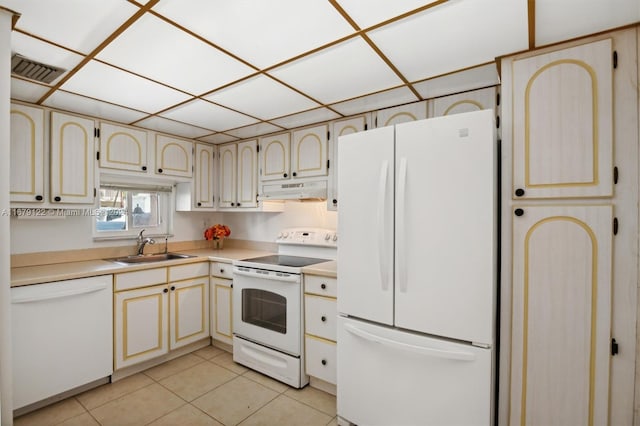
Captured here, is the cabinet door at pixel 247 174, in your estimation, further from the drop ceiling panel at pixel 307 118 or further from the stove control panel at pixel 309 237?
the drop ceiling panel at pixel 307 118

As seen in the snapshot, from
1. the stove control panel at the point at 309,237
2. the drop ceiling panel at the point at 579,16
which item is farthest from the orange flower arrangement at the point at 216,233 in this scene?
the drop ceiling panel at the point at 579,16

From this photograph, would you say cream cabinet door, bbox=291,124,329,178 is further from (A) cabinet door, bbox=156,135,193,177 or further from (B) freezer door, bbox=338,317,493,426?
(B) freezer door, bbox=338,317,493,426

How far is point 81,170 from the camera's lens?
2631mm

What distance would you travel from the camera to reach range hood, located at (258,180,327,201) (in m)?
2.80

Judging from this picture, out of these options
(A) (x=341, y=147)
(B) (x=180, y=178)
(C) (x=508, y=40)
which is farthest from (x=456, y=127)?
(B) (x=180, y=178)

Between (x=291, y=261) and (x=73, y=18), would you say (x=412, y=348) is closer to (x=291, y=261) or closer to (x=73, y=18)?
(x=291, y=261)

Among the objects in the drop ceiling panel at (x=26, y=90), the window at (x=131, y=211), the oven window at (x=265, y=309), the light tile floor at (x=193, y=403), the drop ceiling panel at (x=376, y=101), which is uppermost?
the drop ceiling panel at (x=376, y=101)

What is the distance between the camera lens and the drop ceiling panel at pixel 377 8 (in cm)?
129

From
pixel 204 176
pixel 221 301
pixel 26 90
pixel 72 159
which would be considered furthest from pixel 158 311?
pixel 26 90

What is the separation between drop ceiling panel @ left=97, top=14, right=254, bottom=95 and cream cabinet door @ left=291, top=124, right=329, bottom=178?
1047 millimetres

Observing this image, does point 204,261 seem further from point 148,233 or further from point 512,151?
point 512,151

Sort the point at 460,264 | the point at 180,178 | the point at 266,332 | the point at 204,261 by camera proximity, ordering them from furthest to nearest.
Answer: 1. the point at 180,178
2. the point at 204,261
3. the point at 266,332
4. the point at 460,264

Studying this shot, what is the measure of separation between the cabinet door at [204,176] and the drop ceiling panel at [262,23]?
2133mm

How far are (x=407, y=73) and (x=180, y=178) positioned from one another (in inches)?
101
